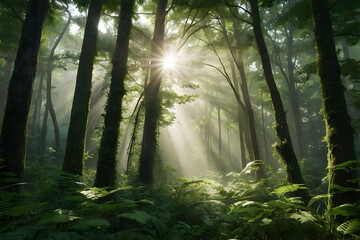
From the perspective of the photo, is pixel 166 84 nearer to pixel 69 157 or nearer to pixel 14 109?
pixel 69 157

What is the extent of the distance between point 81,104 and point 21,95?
7.32 ft

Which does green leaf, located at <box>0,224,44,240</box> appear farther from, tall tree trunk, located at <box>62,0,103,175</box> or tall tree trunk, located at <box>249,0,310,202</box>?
tall tree trunk, located at <box>249,0,310,202</box>

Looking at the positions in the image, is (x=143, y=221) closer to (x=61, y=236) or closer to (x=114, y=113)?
(x=61, y=236)

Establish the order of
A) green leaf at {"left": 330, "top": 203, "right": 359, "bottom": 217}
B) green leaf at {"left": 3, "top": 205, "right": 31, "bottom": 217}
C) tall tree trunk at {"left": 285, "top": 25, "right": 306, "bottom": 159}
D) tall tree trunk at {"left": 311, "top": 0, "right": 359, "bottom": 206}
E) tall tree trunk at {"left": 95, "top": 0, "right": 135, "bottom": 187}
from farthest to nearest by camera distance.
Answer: tall tree trunk at {"left": 285, "top": 25, "right": 306, "bottom": 159} → tall tree trunk at {"left": 95, "top": 0, "right": 135, "bottom": 187} → tall tree trunk at {"left": 311, "top": 0, "right": 359, "bottom": 206} → green leaf at {"left": 330, "top": 203, "right": 359, "bottom": 217} → green leaf at {"left": 3, "top": 205, "right": 31, "bottom": 217}

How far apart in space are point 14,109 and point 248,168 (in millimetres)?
6558

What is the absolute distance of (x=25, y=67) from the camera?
5.48 m

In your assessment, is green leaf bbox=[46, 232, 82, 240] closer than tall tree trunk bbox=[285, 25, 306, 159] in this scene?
Yes

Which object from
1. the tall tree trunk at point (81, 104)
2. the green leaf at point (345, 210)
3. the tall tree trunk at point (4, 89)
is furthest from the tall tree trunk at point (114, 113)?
the tall tree trunk at point (4, 89)

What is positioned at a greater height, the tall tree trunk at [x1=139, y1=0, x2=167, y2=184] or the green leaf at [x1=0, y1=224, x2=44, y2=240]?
the tall tree trunk at [x1=139, y1=0, x2=167, y2=184]

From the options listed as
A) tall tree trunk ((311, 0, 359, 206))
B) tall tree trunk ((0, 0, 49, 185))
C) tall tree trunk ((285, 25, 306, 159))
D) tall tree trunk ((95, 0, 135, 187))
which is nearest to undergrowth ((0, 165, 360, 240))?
tall tree trunk ((311, 0, 359, 206))

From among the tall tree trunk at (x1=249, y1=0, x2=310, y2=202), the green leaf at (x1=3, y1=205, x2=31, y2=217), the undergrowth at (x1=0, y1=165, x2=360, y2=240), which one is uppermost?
the tall tree trunk at (x1=249, y1=0, x2=310, y2=202)

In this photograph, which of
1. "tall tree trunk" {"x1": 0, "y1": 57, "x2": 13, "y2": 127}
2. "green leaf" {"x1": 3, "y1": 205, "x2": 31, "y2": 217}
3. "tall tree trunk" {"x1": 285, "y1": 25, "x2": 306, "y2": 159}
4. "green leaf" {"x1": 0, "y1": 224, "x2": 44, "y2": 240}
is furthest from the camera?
"tall tree trunk" {"x1": 0, "y1": 57, "x2": 13, "y2": 127}

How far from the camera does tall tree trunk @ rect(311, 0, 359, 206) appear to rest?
4023 mm

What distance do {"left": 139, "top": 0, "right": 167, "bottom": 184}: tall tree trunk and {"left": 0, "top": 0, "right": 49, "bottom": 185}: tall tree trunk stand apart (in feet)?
12.1
